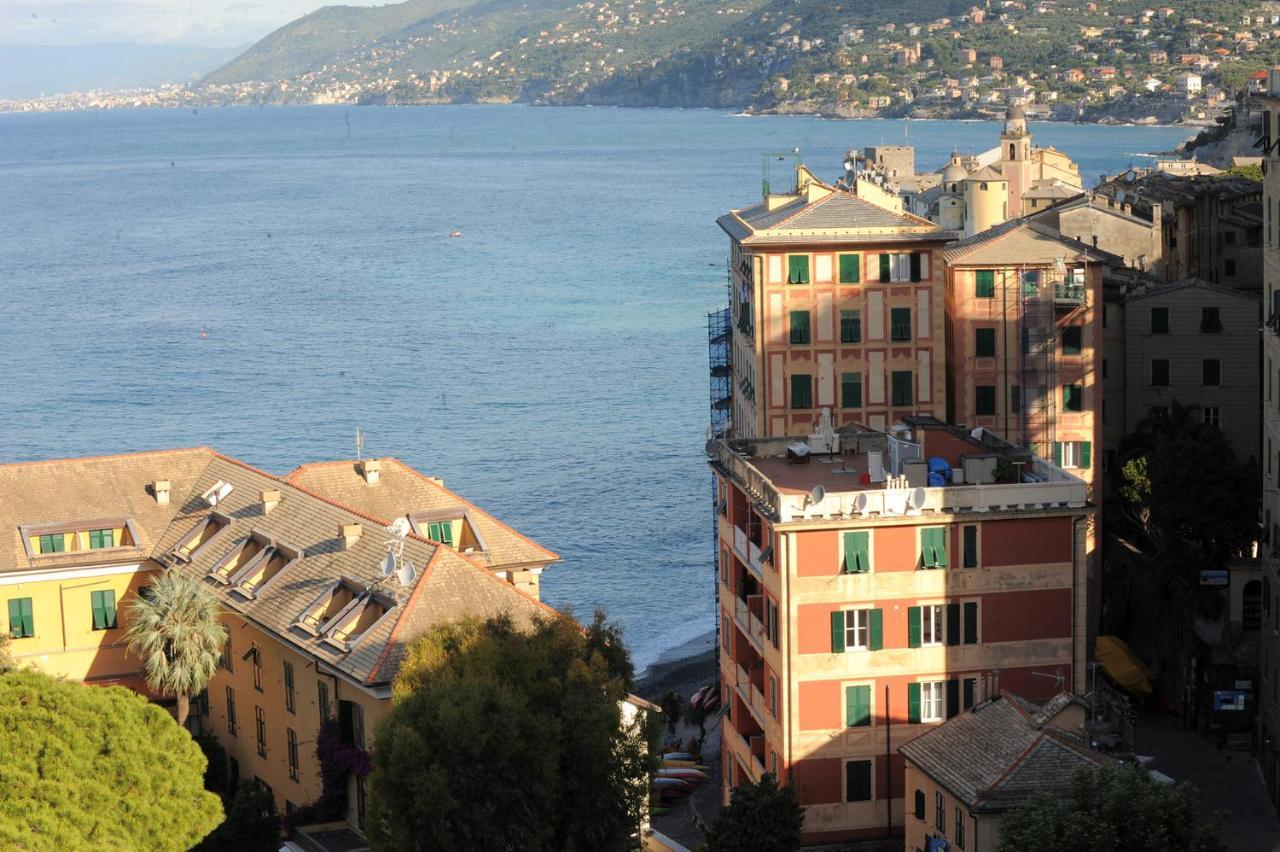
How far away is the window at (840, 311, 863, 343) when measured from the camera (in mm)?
58938

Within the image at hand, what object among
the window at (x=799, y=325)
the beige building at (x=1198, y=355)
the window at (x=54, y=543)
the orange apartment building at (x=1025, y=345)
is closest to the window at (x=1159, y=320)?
the beige building at (x=1198, y=355)

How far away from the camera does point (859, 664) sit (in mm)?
43312

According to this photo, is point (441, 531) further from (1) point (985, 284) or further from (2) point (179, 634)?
(1) point (985, 284)

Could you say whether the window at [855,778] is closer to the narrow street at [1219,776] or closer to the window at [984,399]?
the narrow street at [1219,776]

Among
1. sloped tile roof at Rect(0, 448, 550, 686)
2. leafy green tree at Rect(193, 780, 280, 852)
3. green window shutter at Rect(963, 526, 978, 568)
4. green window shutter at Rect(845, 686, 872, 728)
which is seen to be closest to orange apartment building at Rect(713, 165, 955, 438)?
sloped tile roof at Rect(0, 448, 550, 686)

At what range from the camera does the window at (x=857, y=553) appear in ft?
140

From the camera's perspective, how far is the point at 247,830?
150 ft

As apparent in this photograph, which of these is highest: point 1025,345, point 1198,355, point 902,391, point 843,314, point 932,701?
point 843,314

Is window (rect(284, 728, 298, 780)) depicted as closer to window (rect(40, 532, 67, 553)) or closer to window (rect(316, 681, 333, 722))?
window (rect(316, 681, 333, 722))

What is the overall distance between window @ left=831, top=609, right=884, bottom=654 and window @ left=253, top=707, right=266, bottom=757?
50.8 feet

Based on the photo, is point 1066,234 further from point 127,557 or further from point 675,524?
point 127,557

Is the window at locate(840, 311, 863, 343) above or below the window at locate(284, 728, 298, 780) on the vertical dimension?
above

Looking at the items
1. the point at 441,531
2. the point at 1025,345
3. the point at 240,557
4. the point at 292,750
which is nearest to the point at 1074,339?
the point at 1025,345

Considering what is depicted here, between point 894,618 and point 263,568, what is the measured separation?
17288 millimetres
